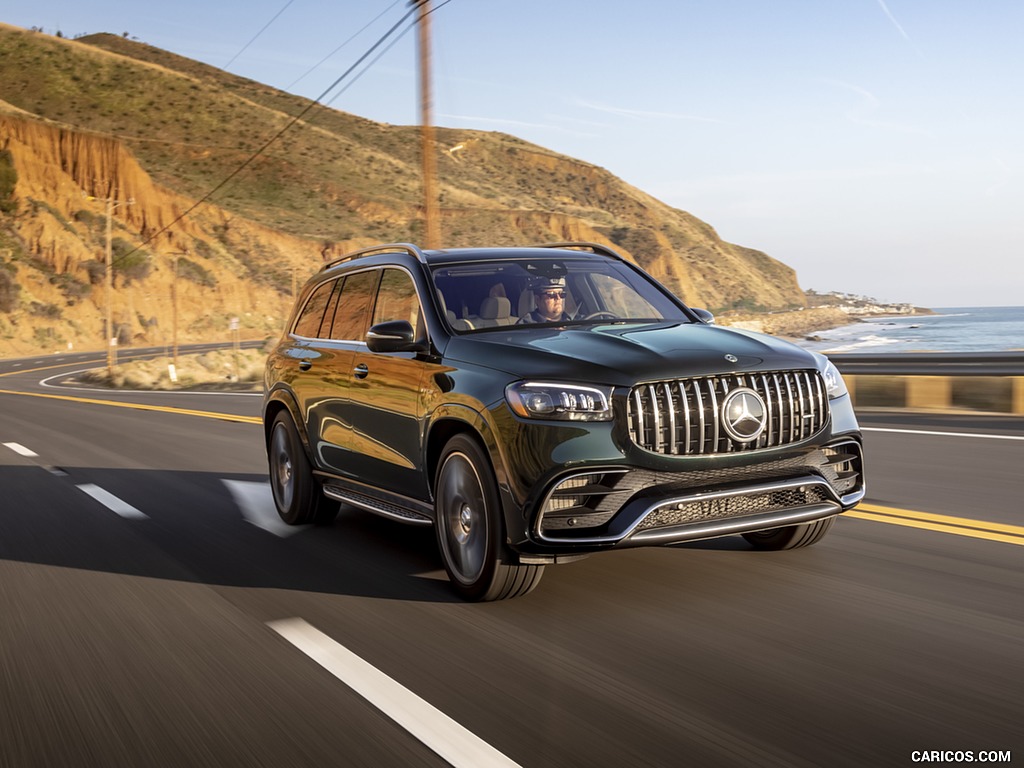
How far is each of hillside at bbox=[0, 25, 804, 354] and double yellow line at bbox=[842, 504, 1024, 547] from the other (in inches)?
2794

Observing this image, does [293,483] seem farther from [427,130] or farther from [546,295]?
[427,130]

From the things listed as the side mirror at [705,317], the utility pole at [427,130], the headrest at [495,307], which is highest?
the utility pole at [427,130]

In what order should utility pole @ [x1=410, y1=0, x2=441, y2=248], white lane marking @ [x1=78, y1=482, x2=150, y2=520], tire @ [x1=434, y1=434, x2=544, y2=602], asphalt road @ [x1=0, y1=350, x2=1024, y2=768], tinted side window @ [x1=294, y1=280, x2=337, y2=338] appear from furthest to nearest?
1. utility pole @ [x1=410, y1=0, x2=441, y2=248]
2. white lane marking @ [x1=78, y1=482, x2=150, y2=520]
3. tinted side window @ [x1=294, y1=280, x2=337, y2=338]
4. tire @ [x1=434, y1=434, x2=544, y2=602]
5. asphalt road @ [x1=0, y1=350, x2=1024, y2=768]

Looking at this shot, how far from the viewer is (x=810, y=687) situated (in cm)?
399

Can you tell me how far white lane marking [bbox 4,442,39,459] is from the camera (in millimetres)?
13707

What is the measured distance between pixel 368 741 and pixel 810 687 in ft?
5.05

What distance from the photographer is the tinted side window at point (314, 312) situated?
7.78 metres

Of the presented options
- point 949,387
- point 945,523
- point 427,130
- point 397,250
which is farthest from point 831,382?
point 427,130

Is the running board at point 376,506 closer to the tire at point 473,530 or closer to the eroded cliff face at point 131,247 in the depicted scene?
the tire at point 473,530

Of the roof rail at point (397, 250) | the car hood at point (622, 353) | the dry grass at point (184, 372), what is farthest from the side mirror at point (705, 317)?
the dry grass at point (184, 372)

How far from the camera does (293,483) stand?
7816 millimetres

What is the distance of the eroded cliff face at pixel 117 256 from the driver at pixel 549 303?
6998 centimetres

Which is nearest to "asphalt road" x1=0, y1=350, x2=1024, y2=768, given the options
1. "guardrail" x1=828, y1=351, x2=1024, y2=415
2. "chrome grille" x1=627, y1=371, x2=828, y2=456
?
"chrome grille" x1=627, y1=371, x2=828, y2=456

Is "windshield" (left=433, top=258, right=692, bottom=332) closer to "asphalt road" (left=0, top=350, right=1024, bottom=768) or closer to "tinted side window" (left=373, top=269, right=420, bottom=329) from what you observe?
"tinted side window" (left=373, top=269, right=420, bottom=329)
